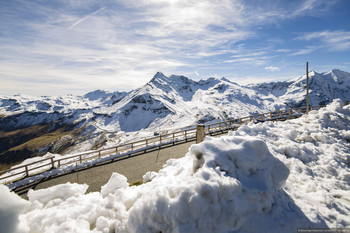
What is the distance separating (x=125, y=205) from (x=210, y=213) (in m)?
2.99

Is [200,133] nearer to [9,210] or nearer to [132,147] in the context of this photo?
[132,147]

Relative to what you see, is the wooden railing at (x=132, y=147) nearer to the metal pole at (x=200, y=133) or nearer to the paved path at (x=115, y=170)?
the paved path at (x=115, y=170)

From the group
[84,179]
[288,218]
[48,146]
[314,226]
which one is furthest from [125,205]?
[48,146]

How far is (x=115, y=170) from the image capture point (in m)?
11.7

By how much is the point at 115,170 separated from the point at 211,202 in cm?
945

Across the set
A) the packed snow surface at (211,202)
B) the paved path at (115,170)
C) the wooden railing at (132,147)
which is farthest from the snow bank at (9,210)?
the wooden railing at (132,147)

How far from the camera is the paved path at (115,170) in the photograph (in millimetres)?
10336

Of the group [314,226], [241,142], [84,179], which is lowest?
[84,179]

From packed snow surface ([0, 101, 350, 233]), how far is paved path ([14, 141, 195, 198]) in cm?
428

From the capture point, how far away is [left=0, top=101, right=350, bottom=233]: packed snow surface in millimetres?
3805

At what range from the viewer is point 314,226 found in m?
4.48

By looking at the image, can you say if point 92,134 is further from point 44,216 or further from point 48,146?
point 44,216

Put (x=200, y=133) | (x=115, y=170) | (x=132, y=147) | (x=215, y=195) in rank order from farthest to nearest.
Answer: (x=132, y=147) → (x=200, y=133) → (x=115, y=170) → (x=215, y=195)

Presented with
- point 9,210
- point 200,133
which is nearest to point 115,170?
point 200,133
